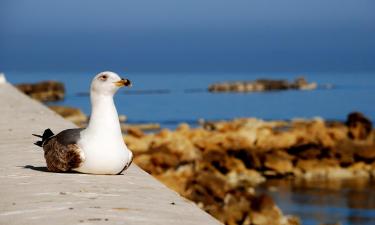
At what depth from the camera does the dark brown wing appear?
19.6 feet

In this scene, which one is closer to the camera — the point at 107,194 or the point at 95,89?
the point at 107,194

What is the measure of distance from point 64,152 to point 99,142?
22 centimetres

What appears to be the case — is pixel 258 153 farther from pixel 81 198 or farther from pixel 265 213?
pixel 81 198

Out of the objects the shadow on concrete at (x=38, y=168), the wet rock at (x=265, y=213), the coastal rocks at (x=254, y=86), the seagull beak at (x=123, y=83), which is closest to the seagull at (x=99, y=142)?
the seagull beak at (x=123, y=83)

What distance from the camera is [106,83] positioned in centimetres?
606

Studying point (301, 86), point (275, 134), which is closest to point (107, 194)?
point (275, 134)

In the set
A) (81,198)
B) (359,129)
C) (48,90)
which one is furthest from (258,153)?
(48,90)

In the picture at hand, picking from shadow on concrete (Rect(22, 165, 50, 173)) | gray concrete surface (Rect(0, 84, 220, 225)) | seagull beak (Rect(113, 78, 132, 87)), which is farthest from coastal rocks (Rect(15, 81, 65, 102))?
seagull beak (Rect(113, 78, 132, 87))

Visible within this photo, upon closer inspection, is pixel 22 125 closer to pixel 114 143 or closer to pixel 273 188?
pixel 114 143

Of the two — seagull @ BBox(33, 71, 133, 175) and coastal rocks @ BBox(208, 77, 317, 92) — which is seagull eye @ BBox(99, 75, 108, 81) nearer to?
seagull @ BBox(33, 71, 133, 175)

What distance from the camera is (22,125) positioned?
9500 millimetres

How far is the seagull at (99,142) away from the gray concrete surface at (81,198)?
0.07 m

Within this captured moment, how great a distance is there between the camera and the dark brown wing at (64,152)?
597cm

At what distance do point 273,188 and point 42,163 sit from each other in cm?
1567
